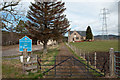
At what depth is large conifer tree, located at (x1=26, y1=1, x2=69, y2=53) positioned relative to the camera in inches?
584

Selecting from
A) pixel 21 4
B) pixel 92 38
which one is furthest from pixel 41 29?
pixel 92 38

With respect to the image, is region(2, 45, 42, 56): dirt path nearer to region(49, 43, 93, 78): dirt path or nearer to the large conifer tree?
the large conifer tree

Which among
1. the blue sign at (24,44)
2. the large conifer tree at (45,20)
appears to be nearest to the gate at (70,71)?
the blue sign at (24,44)

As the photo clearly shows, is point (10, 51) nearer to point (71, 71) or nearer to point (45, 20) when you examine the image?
point (45, 20)

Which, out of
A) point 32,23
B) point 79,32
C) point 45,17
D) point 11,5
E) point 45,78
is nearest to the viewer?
point 45,78

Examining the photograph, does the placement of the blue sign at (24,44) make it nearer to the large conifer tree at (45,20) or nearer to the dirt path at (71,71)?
the dirt path at (71,71)

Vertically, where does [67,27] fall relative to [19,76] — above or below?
above

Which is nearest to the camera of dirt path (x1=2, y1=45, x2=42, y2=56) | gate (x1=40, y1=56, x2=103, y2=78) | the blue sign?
gate (x1=40, y1=56, x2=103, y2=78)

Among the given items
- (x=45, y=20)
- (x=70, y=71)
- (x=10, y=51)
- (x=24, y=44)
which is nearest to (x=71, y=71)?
(x=70, y=71)

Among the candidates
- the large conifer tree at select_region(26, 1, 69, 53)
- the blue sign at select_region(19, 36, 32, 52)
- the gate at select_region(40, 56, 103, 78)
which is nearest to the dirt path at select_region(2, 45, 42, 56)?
the large conifer tree at select_region(26, 1, 69, 53)

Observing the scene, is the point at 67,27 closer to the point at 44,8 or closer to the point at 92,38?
the point at 44,8

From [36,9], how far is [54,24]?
413 cm

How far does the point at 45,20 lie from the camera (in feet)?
48.7

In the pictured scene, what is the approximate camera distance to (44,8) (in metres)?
14.6
